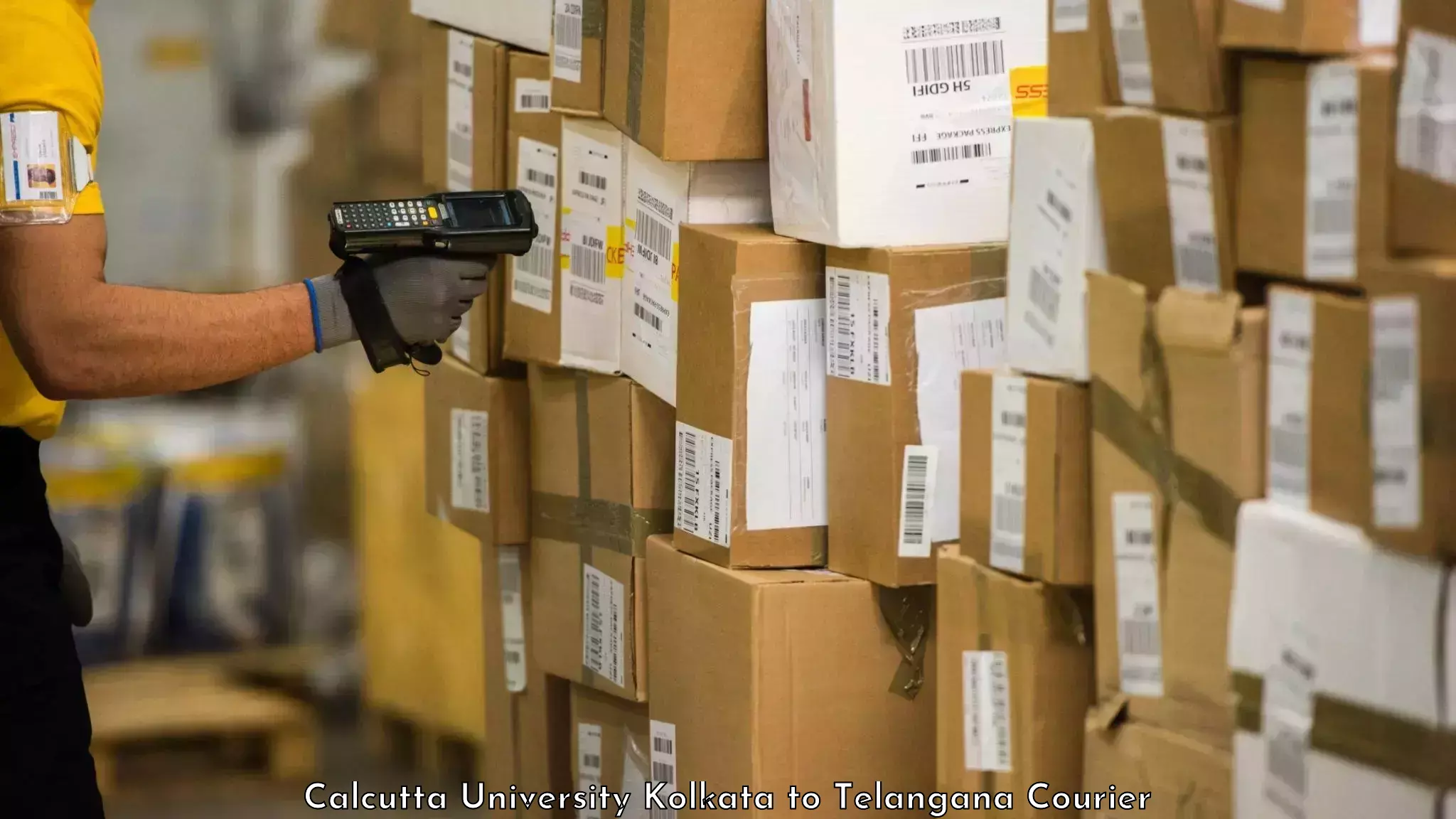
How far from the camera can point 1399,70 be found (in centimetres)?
144

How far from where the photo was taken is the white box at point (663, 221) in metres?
2.42

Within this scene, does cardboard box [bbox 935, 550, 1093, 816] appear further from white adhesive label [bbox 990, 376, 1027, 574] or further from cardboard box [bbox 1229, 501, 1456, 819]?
cardboard box [bbox 1229, 501, 1456, 819]

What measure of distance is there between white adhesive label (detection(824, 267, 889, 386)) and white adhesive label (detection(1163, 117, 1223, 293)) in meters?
0.55

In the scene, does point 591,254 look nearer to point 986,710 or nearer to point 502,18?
point 502,18

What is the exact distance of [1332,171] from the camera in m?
1.51

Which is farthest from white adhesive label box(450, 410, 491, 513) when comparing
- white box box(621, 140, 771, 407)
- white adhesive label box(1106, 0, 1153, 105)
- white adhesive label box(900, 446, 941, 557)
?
white adhesive label box(1106, 0, 1153, 105)

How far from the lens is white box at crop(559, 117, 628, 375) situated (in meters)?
2.61

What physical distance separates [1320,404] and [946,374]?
2.42 ft

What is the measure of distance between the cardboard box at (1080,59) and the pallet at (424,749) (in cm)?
264

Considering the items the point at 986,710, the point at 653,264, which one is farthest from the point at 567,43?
the point at 986,710

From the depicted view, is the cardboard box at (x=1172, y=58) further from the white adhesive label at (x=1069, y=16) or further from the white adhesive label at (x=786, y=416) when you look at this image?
the white adhesive label at (x=786, y=416)

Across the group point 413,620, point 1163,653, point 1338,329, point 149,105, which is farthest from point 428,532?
point 1338,329

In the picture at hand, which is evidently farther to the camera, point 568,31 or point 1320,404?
point 568,31

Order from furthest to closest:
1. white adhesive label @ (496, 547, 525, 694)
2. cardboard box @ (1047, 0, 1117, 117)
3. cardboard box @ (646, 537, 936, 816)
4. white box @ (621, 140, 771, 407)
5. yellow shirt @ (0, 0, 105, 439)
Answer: white adhesive label @ (496, 547, 525, 694)
white box @ (621, 140, 771, 407)
cardboard box @ (646, 537, 936, 816)
yellow shirt @ (0, 0, 105, 439)
cardboard box @ (1047, 0, 1117, 117)
